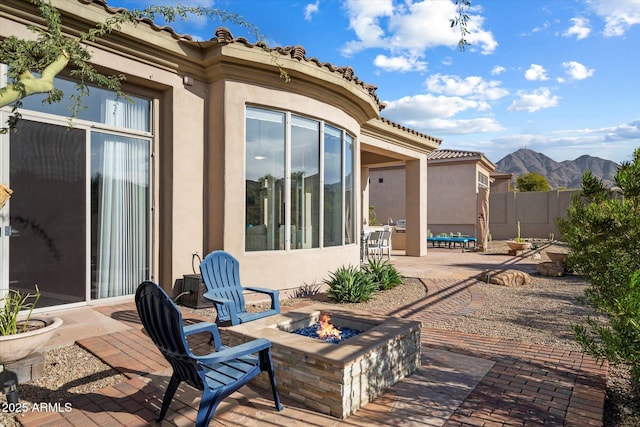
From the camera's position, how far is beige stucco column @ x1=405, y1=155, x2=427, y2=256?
1481 centimetres

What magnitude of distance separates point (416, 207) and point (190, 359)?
Answer: 13.0m

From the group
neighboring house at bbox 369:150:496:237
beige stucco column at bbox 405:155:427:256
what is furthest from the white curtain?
neighboring house at bbox 369:150:496:237

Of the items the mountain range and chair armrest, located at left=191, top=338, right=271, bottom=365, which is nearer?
chair armrest, located at left=191, top=338, right=271, bottom=365

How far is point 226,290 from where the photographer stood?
→ 5.03 meters

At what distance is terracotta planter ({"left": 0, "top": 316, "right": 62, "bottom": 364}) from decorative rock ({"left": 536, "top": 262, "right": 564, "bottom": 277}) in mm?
10905

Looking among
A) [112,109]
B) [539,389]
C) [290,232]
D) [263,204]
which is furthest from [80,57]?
[539,389]

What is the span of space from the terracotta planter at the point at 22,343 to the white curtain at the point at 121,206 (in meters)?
2.88

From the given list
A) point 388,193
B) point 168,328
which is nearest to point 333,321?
point 168,328

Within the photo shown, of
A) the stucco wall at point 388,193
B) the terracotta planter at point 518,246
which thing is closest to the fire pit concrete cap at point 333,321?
the terracotta planter at point 518,246

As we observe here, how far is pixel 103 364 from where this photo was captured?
403 cm

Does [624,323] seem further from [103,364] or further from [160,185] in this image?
[160,185]

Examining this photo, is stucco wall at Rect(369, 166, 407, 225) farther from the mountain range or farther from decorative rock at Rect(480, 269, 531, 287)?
the mountain range

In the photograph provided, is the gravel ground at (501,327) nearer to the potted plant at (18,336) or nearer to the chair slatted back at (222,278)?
the potted plant at (18,336)

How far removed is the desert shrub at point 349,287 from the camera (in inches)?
285
